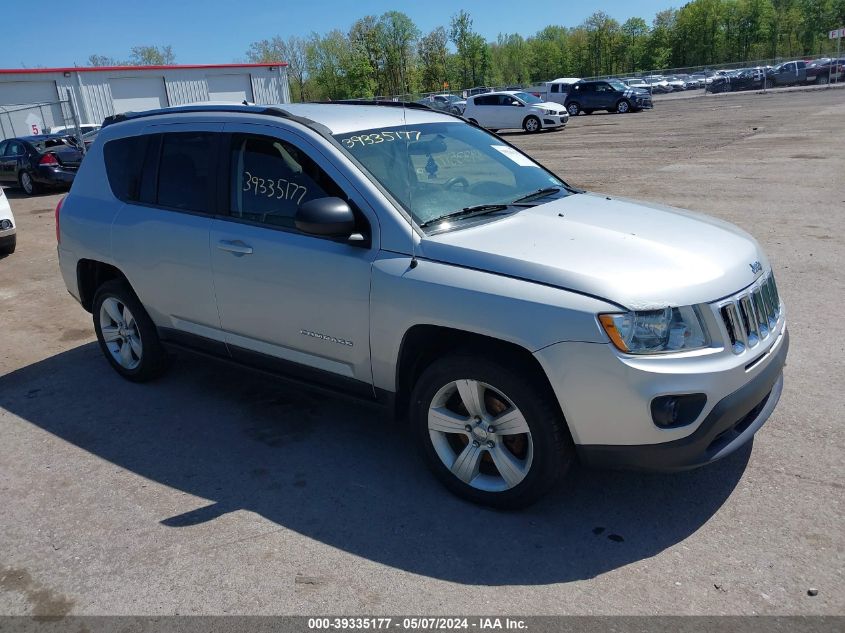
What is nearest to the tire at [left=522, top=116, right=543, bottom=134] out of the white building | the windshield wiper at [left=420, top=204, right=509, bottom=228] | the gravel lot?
the white building

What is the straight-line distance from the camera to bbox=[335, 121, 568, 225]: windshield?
382cm

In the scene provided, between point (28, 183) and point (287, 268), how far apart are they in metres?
17.2

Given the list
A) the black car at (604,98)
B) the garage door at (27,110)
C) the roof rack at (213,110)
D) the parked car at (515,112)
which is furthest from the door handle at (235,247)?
the black car at (604,98)

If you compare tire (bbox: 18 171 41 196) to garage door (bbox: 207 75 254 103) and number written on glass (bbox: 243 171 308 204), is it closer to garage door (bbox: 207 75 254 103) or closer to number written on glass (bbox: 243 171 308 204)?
number written on glass (bbox: 243 171 308 204)

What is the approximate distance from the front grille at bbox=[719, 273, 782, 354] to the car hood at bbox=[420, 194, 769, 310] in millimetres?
61

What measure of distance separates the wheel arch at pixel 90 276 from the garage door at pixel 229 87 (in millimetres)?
43612

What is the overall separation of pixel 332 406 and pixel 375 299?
1.46 metres

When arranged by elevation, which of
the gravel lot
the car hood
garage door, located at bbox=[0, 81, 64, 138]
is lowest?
the gravel lot

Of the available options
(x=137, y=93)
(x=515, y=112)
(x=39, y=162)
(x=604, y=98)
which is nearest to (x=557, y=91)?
(x=604, y=98)

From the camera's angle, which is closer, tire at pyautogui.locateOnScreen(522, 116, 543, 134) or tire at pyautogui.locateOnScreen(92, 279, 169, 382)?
tire at pyautogui.locateOnScreen(92, 279, 169, 382)

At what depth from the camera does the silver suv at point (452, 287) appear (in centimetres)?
301

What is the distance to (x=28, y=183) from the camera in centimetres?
1809

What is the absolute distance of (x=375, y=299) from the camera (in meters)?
3.58

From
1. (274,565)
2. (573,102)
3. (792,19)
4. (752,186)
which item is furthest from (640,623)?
(792,19)
